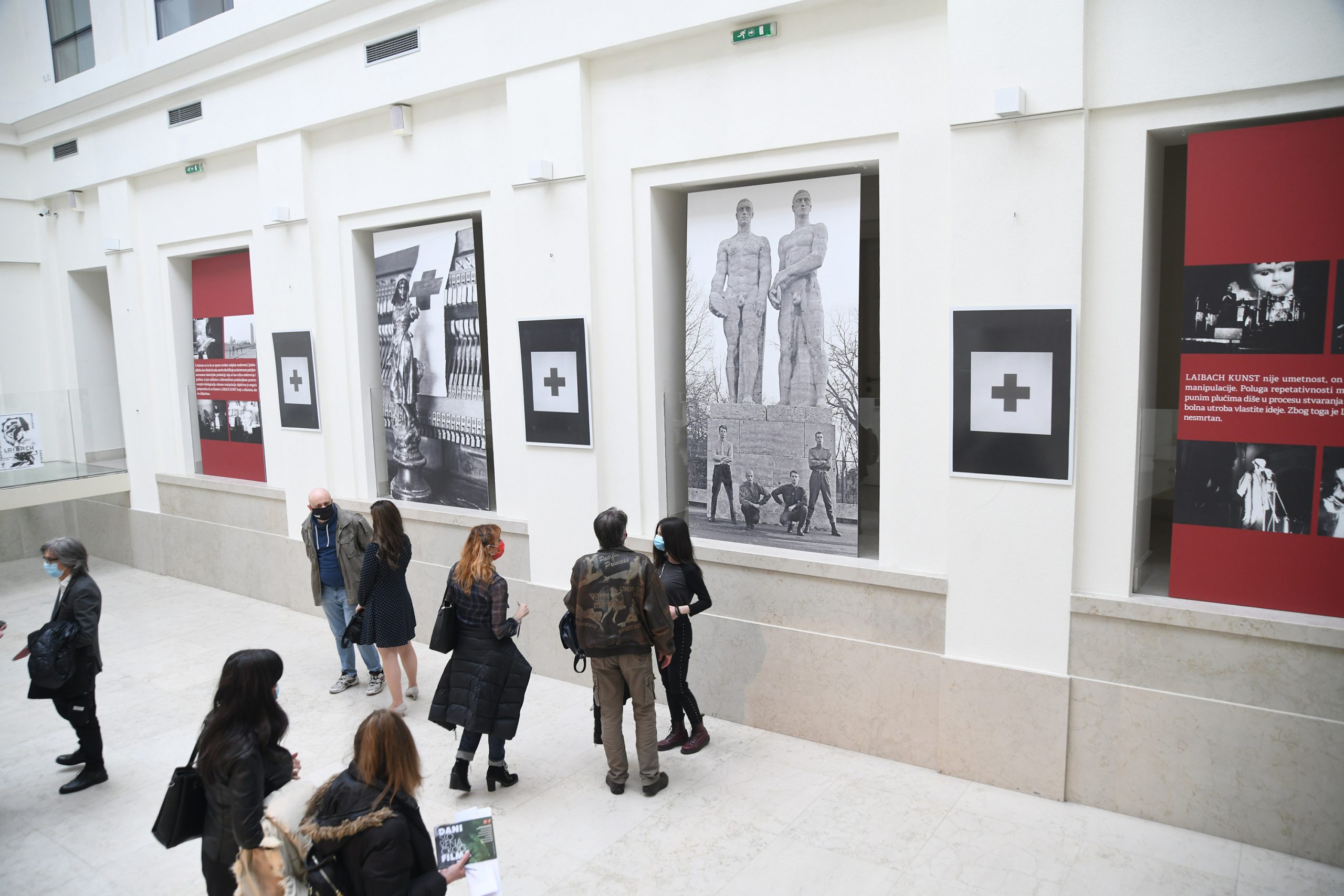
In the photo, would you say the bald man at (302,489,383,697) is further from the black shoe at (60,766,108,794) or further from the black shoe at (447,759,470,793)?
the black shoe at (447,759,470,793)

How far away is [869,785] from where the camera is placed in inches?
222

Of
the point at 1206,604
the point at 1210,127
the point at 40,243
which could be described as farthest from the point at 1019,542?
the point at 40,243

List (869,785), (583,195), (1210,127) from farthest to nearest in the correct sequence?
(583,195) → (869,785) → (1210,127)

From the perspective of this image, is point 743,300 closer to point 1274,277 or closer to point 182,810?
point 1274,277

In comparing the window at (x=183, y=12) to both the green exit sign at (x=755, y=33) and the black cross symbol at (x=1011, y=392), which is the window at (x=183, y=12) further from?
the black cross symbol at (x=1011, y=392)

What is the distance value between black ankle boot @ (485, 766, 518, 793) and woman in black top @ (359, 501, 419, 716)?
130 cm

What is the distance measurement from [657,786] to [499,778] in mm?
1022

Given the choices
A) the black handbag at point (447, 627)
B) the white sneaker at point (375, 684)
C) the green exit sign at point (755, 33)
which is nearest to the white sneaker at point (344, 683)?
the white sneaker at point (375, 684)

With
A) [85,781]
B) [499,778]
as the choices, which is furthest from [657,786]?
[85,781]

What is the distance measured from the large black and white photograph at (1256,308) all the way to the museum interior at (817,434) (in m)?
0.02

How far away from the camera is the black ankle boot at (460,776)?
18.6ft

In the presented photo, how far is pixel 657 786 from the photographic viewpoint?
18.4 ft

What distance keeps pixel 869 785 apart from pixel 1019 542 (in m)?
1.78

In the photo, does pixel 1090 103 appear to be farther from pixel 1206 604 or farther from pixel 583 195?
pixel 583 195
